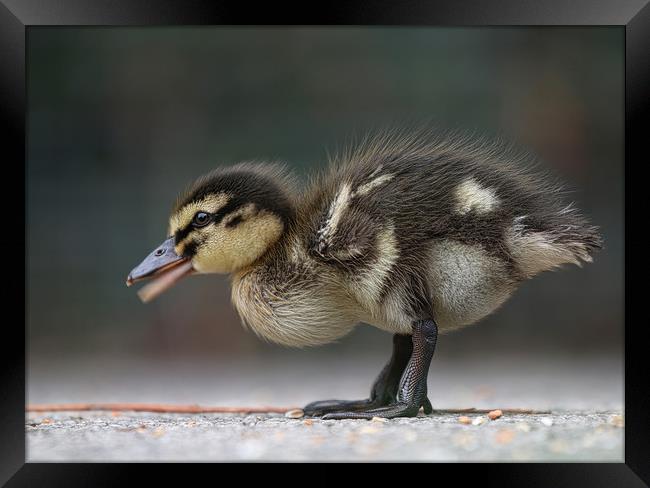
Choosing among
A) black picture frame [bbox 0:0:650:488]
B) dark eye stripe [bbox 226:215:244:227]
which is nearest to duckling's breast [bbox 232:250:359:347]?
dark eye stripe [bbox 226:215:244:227]

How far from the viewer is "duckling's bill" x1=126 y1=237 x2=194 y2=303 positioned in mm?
2172

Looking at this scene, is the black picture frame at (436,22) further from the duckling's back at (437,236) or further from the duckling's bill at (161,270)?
the duckling's bill at (161,270)

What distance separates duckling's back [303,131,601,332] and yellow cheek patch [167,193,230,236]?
0.20 meters

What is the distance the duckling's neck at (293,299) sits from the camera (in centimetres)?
209

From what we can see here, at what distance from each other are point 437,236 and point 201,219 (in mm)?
544

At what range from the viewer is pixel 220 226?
2.14 meters

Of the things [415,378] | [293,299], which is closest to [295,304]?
[293,299]

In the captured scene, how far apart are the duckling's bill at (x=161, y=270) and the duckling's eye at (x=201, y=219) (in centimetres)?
8

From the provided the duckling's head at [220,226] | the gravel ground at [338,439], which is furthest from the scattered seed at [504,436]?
the duckling's head at [220,226]

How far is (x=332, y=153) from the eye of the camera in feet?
7.77

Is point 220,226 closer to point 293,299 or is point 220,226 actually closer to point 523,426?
point 293,299

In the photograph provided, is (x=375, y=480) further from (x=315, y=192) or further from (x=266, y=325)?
(x=315, y=192)

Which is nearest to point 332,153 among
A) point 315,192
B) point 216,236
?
point 315,192
